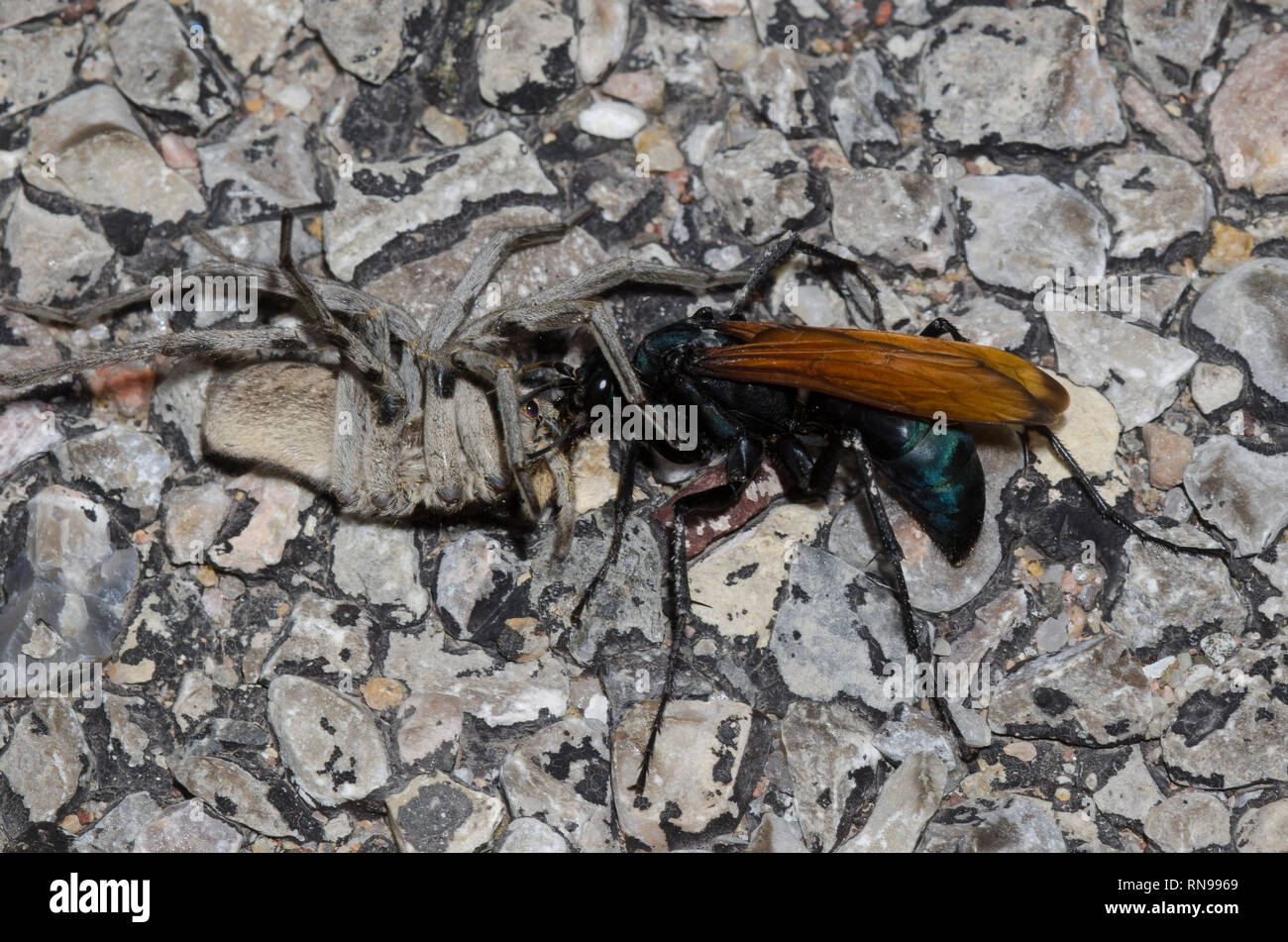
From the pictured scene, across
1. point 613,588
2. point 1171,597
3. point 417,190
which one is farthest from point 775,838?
point 417,190

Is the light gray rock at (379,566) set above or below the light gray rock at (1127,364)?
below

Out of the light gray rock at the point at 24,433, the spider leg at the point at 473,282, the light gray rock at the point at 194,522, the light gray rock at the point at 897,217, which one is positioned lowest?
the light gray rock at the point at 194,522

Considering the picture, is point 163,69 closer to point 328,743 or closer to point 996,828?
point 328,743

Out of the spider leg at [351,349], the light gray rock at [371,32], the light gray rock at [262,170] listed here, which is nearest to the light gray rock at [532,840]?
the spider leg at [351,349]

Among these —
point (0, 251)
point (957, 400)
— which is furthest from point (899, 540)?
point (0, 251)

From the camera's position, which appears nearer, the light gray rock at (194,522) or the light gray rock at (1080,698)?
the light gray rock at (1080,698)

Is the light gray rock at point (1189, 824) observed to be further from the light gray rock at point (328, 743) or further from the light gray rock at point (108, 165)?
the light gray rock at point (108, 165)

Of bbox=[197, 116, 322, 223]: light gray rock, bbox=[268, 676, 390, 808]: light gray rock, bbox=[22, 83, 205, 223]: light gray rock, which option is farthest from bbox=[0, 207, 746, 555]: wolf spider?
bbox=[268, 676, 390, 808]: light gray rock
